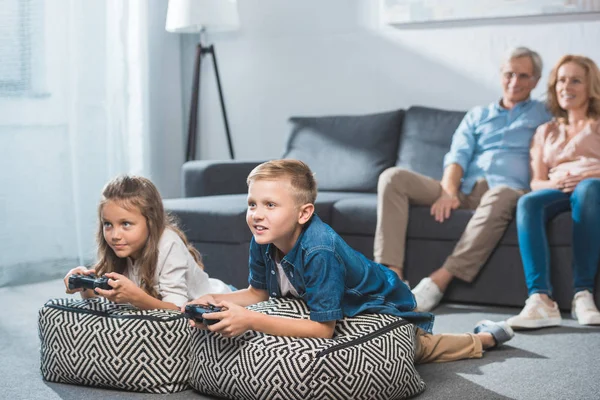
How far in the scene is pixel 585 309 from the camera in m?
3.22

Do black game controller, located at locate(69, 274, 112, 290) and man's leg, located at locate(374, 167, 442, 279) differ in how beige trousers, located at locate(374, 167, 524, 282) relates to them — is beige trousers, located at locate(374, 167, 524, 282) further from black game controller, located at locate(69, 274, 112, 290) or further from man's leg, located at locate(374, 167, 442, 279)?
black game controller, located at locate(69, 274, 112, 290)

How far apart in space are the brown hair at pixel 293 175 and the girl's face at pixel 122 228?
1.47 feet

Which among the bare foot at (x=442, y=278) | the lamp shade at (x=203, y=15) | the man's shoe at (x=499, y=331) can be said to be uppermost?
the lamp shade at (x=203, y=15)

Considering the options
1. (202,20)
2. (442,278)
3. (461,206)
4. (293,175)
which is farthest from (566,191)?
(202,20)

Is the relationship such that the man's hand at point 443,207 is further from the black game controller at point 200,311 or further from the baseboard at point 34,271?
the baseboard at point 34,271

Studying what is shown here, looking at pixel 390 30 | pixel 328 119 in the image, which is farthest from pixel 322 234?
pixel 390 30

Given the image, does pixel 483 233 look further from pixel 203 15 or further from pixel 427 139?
pixel 203 15

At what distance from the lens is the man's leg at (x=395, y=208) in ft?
11.9

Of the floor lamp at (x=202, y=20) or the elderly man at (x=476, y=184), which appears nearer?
the elderly man at (x=476, y=184)

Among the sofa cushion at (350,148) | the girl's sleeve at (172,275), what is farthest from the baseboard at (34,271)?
the girl's sleeve at (172,275)

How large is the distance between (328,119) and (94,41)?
1.32 metres

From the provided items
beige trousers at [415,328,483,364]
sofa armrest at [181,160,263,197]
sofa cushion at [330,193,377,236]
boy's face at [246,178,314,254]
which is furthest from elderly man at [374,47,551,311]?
boy's face at [246,178,314,254]

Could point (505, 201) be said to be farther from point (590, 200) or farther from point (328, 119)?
point (328, 119)

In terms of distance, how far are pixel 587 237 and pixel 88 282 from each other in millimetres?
1894
